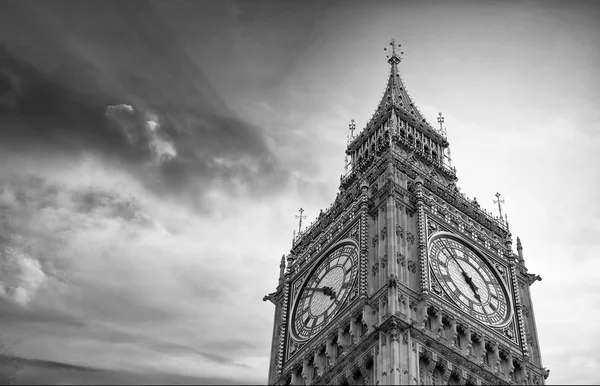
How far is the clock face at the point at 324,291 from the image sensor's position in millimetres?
68562

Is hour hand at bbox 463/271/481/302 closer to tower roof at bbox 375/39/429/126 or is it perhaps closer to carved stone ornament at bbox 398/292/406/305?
carved stone ornament at bbox 398/292/406/305

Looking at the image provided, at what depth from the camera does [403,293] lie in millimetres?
64188

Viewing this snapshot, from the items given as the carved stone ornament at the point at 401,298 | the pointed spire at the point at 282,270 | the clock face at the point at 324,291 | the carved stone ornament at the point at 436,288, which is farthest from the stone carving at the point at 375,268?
the pointed spire at the point at 282,270

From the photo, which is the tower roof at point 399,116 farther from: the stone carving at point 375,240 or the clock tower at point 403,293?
the stone carving at point 375,240

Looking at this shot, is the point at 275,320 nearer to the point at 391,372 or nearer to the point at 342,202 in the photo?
the point at 342,202

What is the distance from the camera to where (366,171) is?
3194 inches

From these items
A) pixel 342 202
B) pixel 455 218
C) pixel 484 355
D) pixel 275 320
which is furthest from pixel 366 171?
pixel 484 355

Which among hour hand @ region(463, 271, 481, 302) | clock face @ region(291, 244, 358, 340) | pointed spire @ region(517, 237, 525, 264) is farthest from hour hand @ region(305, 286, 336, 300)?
pointed spire @ region(517, 237, 525, 264)

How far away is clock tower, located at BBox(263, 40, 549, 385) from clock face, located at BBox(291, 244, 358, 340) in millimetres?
98

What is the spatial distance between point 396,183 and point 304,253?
31.4 ft

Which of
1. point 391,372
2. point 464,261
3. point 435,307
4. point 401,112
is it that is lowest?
point 391,372

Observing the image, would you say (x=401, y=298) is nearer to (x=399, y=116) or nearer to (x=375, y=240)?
(x=375, y=240)

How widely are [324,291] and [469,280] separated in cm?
1031

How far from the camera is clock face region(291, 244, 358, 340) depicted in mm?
68562
